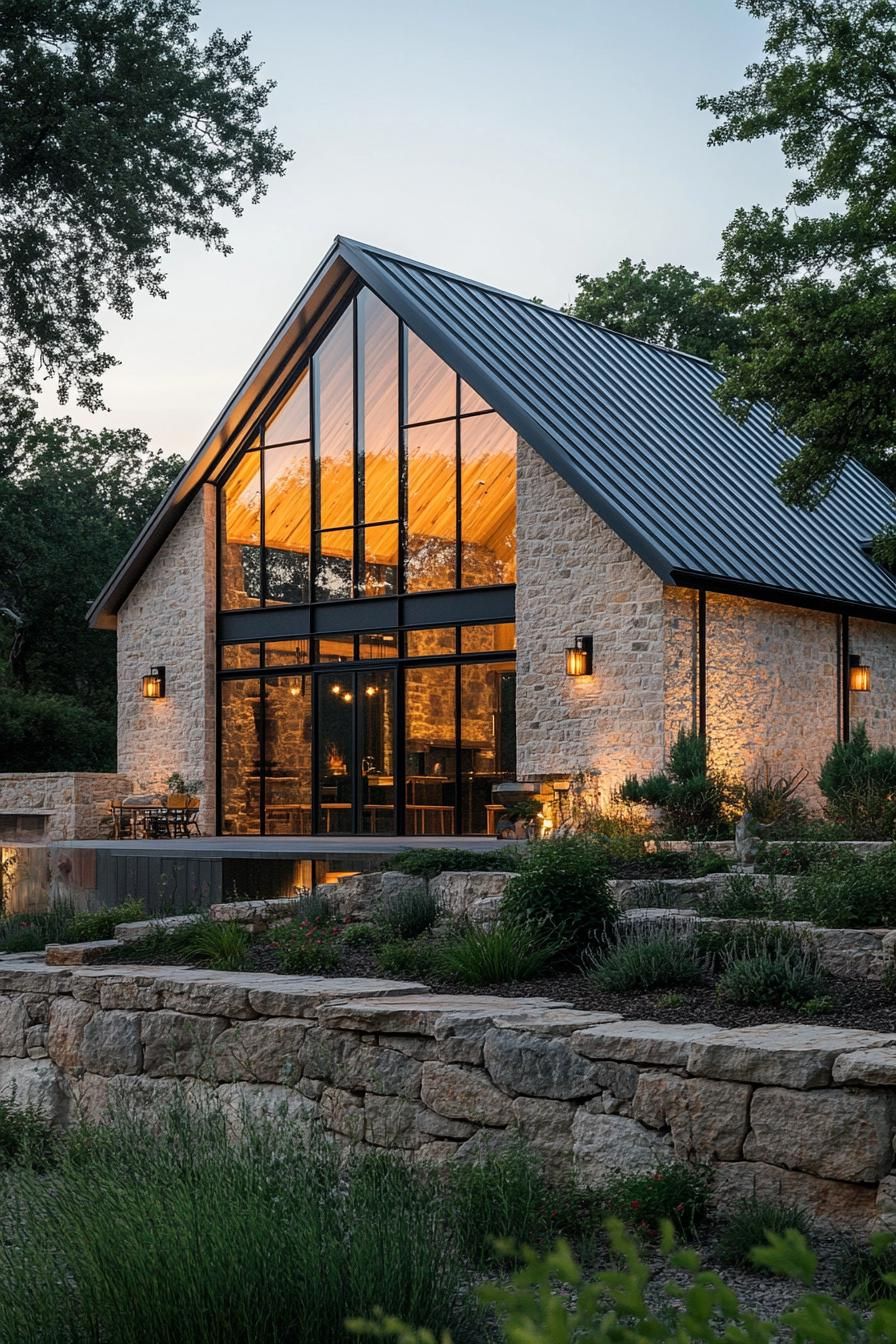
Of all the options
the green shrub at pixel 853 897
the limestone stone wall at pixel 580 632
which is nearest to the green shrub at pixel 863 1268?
the green shrub at pixel 853 897

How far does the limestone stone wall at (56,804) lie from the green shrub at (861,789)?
10.7m

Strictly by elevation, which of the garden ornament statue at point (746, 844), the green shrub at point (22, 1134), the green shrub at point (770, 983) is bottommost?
the green shrub at point (22, 1134)

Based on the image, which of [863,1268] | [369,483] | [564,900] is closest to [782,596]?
[369,483]

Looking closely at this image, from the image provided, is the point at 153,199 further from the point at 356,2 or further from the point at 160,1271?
the point at 160,1271

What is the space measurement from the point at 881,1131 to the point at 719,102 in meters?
12.9

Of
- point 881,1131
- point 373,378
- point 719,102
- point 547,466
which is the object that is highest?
point 719,102

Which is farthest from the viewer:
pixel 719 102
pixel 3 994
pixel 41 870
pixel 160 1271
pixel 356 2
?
pixel 41 870

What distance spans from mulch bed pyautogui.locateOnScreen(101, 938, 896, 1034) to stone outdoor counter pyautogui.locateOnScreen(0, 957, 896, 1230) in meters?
0.43

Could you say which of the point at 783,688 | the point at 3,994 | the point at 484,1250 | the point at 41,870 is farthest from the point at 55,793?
the point at 484,1250

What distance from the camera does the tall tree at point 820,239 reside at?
14266mm

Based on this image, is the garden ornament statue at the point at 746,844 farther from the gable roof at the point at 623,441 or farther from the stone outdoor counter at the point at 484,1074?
the gable roof at the point at 623,441

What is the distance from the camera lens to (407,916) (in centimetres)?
1064

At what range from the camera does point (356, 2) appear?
14773mm

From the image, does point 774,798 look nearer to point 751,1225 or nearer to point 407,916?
point 407,916
